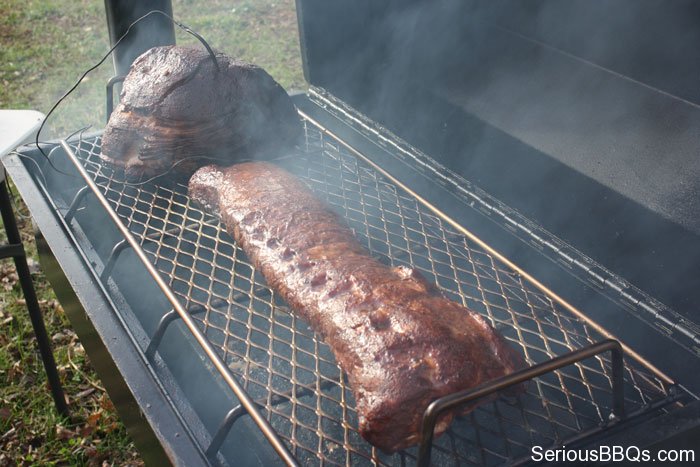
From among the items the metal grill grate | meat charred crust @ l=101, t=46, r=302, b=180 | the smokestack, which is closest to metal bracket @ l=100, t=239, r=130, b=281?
the metal grill grate

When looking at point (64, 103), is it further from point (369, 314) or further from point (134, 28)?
point (369, 314)

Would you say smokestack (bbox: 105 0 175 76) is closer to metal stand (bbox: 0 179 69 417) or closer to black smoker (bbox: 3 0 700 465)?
black smoker (bbox: 3 0 700 465)

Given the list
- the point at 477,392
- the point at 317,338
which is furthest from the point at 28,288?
the point at 477,392

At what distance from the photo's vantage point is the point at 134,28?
14.5ft

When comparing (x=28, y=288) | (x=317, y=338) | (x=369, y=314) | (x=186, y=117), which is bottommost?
(x=28, y=288)

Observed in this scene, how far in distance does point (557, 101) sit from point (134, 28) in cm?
282

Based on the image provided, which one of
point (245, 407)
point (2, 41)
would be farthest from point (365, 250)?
point (2, 41)

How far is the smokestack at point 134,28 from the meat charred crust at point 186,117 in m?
1.04

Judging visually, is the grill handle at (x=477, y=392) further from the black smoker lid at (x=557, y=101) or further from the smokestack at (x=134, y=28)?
the smokestack at (x=134, y=28)

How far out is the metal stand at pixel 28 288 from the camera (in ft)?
10.8

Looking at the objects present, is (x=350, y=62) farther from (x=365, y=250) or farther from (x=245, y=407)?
(x=245, y=407)

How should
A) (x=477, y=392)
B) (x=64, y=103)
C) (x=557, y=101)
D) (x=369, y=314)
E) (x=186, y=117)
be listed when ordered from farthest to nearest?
(x=64, y=103)
(x=186, y=117)
(x=557, y=101)
(x=369, y=314)
(x=477, y=392)

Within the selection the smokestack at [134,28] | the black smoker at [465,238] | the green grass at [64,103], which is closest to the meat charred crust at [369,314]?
the black smoker at [465,238]

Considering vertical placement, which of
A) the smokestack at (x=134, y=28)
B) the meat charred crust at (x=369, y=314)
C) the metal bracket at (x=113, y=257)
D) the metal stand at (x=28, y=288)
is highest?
the smokestack at (x=134, y=28)
